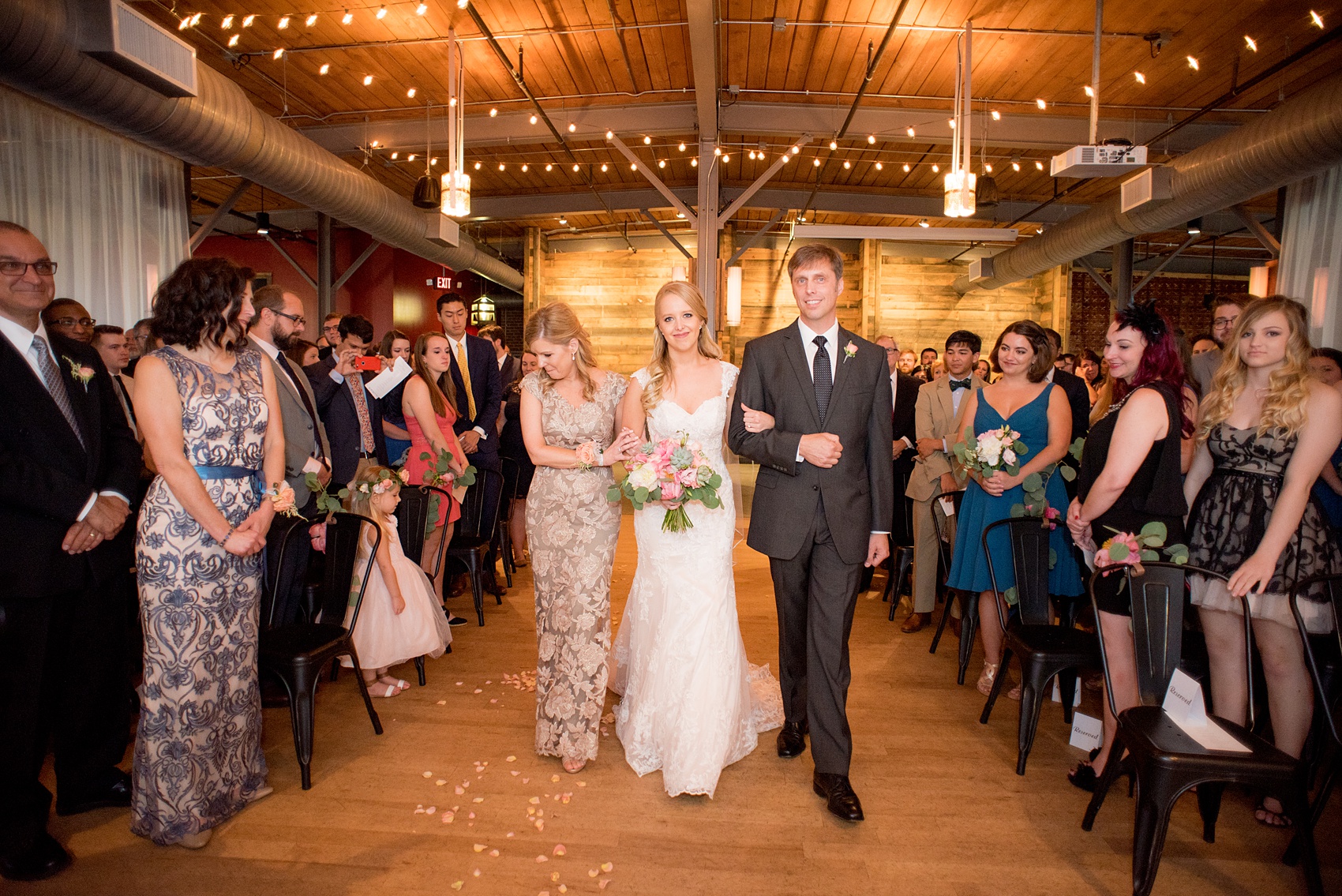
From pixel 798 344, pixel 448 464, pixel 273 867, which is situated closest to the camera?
pixel 273 867

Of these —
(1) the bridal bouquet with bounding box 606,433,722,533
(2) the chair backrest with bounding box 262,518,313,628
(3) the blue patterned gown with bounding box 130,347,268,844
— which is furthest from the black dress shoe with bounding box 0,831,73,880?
(1) the bridal bouquet with bounding box 606,433,722,533

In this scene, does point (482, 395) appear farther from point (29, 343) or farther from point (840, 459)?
point (840, 459)

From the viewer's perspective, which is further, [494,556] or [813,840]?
[494,556]

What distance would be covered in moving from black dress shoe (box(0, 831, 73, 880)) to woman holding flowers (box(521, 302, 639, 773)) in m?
1.60

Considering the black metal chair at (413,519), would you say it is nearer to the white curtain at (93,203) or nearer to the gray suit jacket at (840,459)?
the gray suit jacket at (840,459)

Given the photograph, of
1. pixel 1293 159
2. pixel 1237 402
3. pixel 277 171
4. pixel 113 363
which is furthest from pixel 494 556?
pixel 1293 159

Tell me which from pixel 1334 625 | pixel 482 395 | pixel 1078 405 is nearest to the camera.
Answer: pixel 1334 625

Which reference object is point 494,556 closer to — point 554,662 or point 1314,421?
point 554,662

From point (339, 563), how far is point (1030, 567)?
314cm

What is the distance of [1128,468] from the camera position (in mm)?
2775

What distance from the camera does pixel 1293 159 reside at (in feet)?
20.1

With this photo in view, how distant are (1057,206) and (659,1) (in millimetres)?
9389

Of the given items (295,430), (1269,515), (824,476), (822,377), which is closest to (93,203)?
(295,430)

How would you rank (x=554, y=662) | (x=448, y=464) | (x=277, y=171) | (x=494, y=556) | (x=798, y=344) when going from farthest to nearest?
1. (x=277, y=171)
2. (x=494, y=556)
3. (x=448, y=464)
4. (x=554, y=662)
5. (x=798, y=344)
